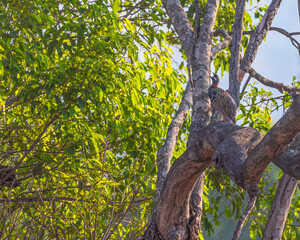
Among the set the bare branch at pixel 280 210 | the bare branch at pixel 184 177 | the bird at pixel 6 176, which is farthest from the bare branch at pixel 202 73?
the bird at pixel 6 176

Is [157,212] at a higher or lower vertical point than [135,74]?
lower

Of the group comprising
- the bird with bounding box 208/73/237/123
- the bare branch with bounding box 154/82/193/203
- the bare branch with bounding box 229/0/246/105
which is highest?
the bare branch with bounding box 229/0/246/105

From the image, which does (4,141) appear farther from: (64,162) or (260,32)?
(260,32)

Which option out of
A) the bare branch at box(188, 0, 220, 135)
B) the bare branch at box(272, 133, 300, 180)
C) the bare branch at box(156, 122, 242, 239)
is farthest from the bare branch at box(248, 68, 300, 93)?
the bare branch at box(272, 133, 300, 180)

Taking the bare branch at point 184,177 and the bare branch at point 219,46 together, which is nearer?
the bare branch at point 184,177

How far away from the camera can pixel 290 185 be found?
558 centimetres

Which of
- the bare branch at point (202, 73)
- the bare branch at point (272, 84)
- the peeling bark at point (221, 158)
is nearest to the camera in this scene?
the peeling bark at point (221, 158)

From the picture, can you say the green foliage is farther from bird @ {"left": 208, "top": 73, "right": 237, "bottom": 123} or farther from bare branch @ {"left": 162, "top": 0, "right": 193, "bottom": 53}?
bird @ {"left": 208, "top": 73, "right": 237, "bottom": 123}

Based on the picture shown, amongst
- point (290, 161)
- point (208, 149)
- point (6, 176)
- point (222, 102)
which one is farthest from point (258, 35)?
point (6, 176)

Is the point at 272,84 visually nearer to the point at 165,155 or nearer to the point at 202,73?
the point at 202,73

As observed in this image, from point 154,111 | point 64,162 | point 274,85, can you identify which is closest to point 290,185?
point 274,85

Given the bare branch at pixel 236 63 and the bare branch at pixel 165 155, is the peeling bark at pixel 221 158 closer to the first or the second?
the bare branch at pixel 165 155

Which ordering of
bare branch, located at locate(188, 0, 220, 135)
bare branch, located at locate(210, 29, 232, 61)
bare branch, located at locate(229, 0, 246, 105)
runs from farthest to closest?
bare branch, located at locate(210, 29, 232, 61), bare branch, located at locate(229, 0, 246, 105), bare branch, located at locate(188, 0, 220, 135)

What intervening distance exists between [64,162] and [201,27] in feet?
8.48
